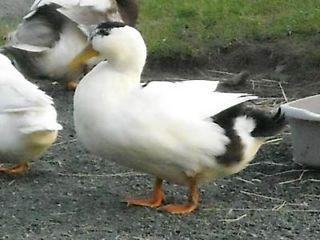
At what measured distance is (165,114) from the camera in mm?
4633

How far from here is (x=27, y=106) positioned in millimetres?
5297

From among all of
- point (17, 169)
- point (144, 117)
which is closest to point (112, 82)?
point (144, 117)

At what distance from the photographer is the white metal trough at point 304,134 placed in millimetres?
5523

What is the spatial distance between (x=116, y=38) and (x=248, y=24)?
181 inches

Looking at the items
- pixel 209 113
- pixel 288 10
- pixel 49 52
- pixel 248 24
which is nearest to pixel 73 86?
pixel 49 52

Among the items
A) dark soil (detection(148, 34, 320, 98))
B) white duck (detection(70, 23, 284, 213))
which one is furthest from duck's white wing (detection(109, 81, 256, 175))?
dark soil (detection(148, 34, 320, 98))

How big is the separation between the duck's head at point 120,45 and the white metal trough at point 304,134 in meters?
1.10

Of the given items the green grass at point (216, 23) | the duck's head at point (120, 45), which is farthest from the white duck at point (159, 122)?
the green grass at point (216, 23)

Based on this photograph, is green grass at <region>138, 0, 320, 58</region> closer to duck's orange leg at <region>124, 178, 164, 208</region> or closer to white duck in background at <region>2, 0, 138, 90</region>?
white duck in background at <region>2, 0, 138, 90</region>

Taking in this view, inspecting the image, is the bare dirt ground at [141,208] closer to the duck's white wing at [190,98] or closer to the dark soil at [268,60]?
the duck's white wing at [190,98]

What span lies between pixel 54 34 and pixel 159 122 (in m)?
3.14

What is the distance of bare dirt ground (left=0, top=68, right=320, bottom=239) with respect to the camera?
4.63 m

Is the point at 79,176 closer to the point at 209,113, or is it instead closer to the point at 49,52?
the point at 209,113

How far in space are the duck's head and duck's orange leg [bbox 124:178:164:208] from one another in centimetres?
64
